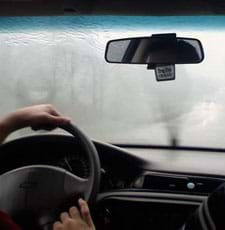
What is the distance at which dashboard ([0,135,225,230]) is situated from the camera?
9.91ft

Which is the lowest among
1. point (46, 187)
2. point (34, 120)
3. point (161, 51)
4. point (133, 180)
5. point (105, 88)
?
point (133, 180)

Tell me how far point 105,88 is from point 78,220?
159 cm

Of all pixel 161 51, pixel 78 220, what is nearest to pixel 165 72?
pixel 161 51

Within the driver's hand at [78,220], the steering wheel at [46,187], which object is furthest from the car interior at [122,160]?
the driver's hand at [78,220]

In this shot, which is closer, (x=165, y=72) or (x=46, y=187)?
(x=46, y=187)

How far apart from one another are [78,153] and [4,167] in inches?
17.8

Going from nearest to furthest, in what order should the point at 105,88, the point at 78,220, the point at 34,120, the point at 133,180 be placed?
1. the point at 78,220
2. the point at 34,120
3. the point at 133,180
4. the point at 105,88

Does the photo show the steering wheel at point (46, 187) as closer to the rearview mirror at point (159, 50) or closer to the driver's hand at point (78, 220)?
the driver's hand at point (78, 220)

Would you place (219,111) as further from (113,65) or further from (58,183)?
(58,183)

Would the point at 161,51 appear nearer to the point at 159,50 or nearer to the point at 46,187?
the point at 159,50

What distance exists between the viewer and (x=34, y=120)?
2.55 m

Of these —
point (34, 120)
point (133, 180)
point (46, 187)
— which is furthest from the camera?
point (133, 180)

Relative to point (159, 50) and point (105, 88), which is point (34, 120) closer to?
point (159, 50)

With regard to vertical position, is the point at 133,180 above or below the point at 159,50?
below
